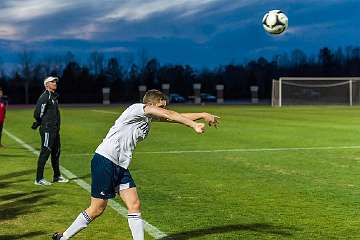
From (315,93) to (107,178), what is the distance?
233ft

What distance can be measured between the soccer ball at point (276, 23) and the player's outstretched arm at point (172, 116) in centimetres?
1318

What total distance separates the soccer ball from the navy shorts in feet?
42.5

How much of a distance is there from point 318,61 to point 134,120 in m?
134

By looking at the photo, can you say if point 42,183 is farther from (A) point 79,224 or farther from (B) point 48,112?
(A) point 79,224

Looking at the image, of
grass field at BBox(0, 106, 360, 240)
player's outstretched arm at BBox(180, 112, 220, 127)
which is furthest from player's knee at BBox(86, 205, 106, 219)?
player's outstretched arm at BBox(180, 112, 220, 127)

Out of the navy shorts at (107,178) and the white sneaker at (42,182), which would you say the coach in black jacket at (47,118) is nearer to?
the white sneaker at (42,182)

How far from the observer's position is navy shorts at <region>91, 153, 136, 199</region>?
6.54 metres

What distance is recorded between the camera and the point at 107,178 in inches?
257

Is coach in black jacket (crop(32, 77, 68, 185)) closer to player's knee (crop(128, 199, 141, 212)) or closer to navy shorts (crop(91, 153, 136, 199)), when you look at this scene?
navy shorts (crop(91, 153, 136, 199))

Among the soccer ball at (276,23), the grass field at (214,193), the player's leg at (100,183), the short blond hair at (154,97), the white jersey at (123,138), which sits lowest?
the grass field at (214,193)

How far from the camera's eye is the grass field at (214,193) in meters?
8.09

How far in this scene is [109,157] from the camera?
259 inches

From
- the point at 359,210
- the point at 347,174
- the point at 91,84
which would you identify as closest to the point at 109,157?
the point at 359,210

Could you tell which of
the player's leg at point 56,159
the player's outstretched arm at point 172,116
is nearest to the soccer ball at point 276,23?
the player's leg at point 56,159
